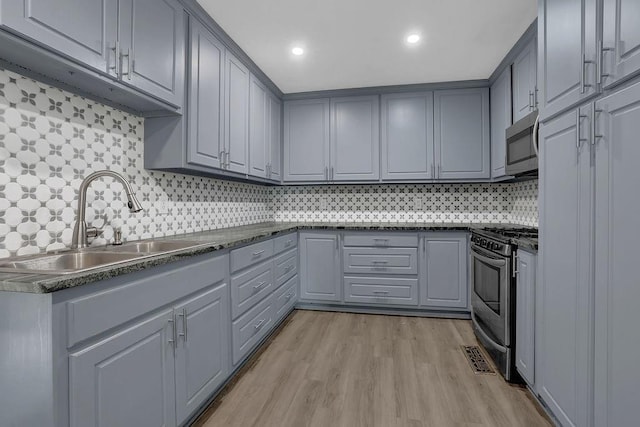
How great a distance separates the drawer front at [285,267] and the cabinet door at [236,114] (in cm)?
86

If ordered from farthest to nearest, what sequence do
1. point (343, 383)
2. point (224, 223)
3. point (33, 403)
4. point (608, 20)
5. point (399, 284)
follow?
point (399, 284) → point (224, 223) → point (343, 383) → point (608, 20) → point (33, 403)

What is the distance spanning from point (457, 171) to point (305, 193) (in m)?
1.77

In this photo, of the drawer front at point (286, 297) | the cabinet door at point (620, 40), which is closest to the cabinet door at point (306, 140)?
the drawer front at point (286, 297)

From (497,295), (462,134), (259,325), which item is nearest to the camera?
(497,295)

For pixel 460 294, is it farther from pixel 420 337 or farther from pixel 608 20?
pixel 608 20

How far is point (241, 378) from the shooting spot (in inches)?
83.5

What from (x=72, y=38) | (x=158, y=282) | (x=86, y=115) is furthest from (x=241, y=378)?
(x=72, y=38)

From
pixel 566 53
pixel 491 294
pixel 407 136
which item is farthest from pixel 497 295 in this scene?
pixel 407 136

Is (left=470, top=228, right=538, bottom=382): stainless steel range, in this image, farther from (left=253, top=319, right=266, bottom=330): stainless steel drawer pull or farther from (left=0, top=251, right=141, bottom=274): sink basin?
(left=0, top=251, right=141, bottom=274): sink basin

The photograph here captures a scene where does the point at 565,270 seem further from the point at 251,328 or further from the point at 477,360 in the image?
the point at 251,328

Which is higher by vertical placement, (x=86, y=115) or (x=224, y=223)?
(x=86, y=115)

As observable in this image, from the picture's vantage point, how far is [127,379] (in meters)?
1.21

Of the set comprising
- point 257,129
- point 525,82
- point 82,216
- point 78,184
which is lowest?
point 82,216

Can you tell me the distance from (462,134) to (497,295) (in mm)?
1871
